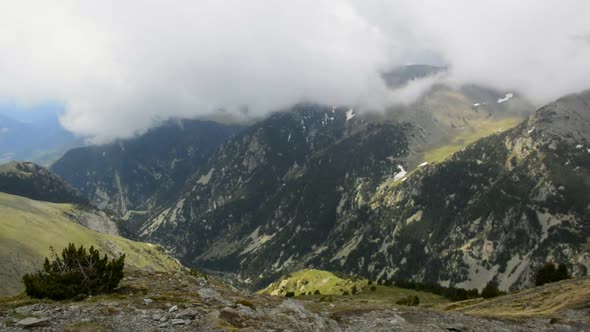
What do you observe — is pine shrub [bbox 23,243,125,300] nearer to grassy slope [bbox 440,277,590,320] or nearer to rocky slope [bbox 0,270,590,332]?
rocky slope [bbox 0,270,590,332]

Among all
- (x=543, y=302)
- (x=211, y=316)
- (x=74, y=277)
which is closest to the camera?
(x=211, y=316)

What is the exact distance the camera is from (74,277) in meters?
39.1

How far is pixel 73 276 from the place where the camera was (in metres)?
39.1

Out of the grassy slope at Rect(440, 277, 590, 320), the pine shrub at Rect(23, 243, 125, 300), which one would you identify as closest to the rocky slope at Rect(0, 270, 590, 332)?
the pine shrub at Rect(23, 243, 125, 300)

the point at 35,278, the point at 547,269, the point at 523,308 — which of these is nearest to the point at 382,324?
the point at 35,278

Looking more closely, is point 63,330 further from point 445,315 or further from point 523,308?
point 523,308

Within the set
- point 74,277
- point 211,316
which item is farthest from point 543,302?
point 74,277

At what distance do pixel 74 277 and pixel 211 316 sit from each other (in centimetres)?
1527

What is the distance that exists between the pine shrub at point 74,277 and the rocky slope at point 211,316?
145 cm

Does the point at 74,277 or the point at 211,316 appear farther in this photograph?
the point at 74,277

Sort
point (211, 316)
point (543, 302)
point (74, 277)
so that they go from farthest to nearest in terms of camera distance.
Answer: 1. point (543, 302)
2. point (74, 277)
3. point (211, 316)

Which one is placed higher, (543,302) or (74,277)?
(74,277)

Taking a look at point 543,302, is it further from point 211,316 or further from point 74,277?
point 74,277

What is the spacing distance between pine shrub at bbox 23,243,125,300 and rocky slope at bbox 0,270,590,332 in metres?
1.45
